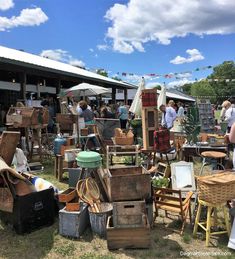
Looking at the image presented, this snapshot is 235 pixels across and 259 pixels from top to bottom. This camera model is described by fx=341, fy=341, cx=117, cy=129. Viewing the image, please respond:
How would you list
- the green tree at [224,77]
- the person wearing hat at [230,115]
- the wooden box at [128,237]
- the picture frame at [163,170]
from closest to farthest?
1. the wooden box at [128,237]
2. the picture frame at [163,170]
3. the person wearing hat at [230,115]
4. the green tree at [224,77]

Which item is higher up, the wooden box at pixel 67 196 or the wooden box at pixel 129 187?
the wooden box at pixel 129 187

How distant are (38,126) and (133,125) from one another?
344cm

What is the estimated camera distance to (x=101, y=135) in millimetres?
10117

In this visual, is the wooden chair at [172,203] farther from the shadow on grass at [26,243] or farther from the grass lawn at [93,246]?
the shadow on grass at [26,243]

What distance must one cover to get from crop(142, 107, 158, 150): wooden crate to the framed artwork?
4.37 ft

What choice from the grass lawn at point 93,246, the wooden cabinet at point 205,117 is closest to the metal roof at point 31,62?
the wooden cabinet at point 205,117

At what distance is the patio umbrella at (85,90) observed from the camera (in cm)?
1399

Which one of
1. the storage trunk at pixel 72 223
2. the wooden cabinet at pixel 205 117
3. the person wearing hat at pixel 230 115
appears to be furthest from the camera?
the wooden cabinet at pixel 205 117

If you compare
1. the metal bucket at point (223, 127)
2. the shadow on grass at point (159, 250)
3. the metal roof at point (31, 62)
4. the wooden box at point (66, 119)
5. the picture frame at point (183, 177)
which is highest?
the metal roof at point (31, 62)

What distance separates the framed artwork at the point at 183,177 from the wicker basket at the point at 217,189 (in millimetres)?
1288

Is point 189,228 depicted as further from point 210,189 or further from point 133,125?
point 133,125

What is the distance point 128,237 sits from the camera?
4164 millimetres

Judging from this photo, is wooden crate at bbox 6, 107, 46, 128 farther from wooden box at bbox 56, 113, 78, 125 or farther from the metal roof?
the metal roof

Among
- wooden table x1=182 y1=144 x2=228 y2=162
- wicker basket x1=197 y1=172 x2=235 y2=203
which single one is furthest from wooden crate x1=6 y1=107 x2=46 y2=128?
wicker basket x1=197 y1=172 x2=235 y2=203
